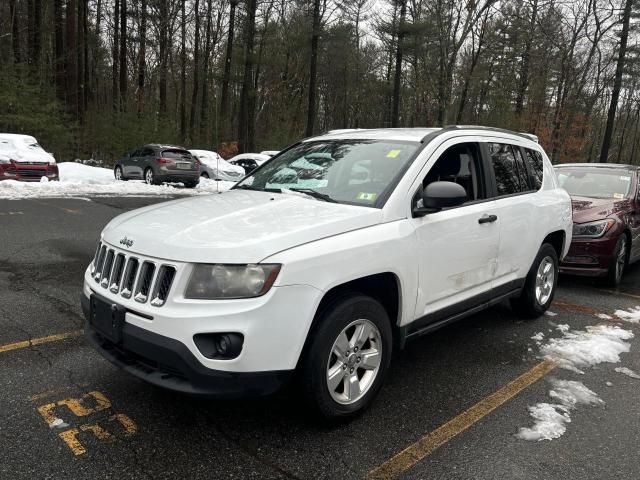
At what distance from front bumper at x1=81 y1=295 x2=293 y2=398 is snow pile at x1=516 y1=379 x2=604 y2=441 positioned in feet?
5.32

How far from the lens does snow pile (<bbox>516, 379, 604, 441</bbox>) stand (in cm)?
316

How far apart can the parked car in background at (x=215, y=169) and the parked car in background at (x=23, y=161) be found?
7320mm

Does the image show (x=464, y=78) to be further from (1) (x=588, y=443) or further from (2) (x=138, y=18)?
(1) (x=588, y=443)

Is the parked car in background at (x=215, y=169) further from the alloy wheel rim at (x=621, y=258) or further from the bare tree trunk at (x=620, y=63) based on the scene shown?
the bare tree trunk at (x=620, y=63)

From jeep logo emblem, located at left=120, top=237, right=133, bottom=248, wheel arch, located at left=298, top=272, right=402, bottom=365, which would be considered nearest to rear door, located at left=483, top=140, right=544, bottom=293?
wheel arch, located at left=298, top=272, right=402, bottom=365

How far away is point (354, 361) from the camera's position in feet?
A: 10.2

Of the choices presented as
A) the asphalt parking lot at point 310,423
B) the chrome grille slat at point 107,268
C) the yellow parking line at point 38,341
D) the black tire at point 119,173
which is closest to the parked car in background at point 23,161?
the black tire at point 119,173

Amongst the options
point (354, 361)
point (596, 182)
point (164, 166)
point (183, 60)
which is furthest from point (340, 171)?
point (183, 60)

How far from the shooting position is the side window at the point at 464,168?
4004mm

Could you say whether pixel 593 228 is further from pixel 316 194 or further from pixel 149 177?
pixel 149 177

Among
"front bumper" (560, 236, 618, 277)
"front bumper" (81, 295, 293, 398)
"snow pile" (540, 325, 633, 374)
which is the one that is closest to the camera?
"front bumper" (81, 295, 293, 398)

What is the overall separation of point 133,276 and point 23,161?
1382cm

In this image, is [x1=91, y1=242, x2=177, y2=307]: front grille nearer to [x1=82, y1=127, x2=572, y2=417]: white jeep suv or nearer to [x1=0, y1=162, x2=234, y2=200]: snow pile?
[x1=82, y1=127, x2=572, y2=417]: white jeep suv

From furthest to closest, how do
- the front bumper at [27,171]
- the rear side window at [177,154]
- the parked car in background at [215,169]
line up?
the parked car in background at [215,169] → the rear side window at [177,154] → the front bumper at [27,171]
